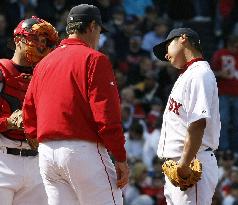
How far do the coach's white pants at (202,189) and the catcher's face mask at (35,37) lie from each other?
59.5 inches

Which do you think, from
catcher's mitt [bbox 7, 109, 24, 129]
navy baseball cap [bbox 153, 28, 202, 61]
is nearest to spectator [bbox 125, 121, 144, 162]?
navy baseball cap [bbox 153, 28, 202, 61]

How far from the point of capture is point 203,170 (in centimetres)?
604

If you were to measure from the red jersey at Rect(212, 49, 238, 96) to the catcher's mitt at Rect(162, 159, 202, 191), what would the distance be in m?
8.27

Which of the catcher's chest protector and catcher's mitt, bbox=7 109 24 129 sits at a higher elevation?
the catcher's chest protector

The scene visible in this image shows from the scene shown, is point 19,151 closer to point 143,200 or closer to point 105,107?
point 105,107

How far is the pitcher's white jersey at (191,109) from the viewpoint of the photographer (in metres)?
5.89

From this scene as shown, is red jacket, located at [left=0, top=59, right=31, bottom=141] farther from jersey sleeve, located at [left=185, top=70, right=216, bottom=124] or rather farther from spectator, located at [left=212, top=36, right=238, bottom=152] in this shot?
spectator, located at [left=212, top=36, right=238, bottom=152]

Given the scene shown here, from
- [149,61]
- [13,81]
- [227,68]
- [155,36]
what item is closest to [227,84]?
[227,68]

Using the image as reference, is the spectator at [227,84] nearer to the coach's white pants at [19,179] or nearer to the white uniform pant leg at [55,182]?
the coach's white pants at [19,179]

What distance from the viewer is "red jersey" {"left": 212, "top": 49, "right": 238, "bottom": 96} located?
558 inches

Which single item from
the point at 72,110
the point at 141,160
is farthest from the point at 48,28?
the point at 141,160

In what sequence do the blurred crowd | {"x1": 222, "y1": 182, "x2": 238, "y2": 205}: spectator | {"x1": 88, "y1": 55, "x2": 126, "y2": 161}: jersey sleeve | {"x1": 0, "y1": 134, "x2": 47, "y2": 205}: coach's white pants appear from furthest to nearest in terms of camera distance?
1. the blurred crowd
2. {"x1": 222, "y1": 182, "x2": 238, "y2": 205}: spectator
3. {"x1": 0, "y1": 134, "x2": 47, "y2": 205}: coach's white pants
4. {"x1": 88, "y1": 55, "x2": 126, "y2": 161}: jersey sleeve

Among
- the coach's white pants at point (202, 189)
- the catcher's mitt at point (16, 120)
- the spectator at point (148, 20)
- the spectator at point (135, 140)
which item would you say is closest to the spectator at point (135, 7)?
the spectator at point (148, 20)

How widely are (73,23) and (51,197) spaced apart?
1.21m
